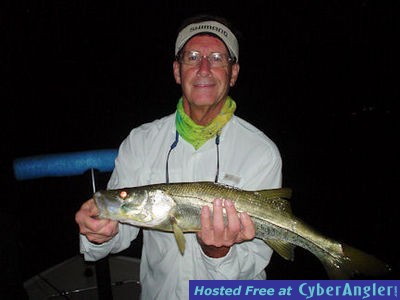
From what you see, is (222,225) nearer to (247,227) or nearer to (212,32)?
(247,227)

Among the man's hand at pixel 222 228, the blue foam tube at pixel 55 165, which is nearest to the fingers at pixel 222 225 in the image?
the man's hand at pixel 222 228

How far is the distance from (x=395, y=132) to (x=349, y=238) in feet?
58.7

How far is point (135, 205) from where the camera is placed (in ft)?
8.21

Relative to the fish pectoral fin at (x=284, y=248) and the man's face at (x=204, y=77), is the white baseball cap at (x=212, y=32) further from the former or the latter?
the fish pectoral fin at (x=284, y=248)

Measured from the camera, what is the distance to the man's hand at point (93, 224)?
2.41 metres

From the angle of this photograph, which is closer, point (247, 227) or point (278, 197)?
point (247, 227)

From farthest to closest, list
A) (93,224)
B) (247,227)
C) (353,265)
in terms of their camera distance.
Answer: (353,265) < (247,227) < (93,224)

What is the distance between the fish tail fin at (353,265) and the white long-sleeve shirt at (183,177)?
55 centimetres

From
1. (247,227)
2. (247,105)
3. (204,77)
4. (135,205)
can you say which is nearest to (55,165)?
(135,205)

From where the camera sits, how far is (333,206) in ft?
39.9

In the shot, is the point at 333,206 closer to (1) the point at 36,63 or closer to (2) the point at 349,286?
(2) the point at 349,286

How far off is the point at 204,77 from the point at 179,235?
1377 mm

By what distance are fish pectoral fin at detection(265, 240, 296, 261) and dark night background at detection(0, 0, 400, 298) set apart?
1.68 m

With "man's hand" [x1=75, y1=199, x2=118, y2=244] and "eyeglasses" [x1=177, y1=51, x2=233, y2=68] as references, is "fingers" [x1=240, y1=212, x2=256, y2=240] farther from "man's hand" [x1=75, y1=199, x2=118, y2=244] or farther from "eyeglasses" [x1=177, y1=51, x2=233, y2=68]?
"eyeglasses" [x1=177, y1=51, x2=233, y2=68]
